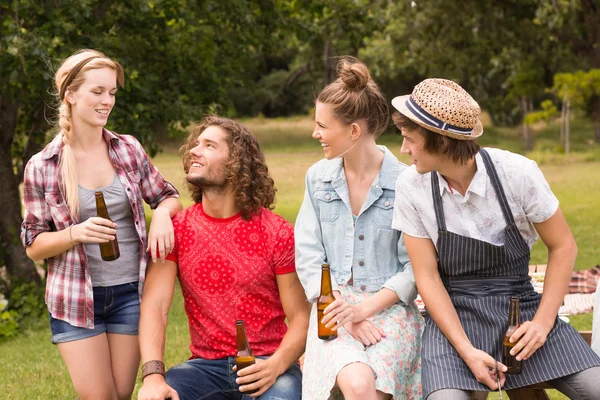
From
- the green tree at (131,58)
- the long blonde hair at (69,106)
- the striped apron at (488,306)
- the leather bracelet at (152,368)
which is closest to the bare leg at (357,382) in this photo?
the striped apron at (488,306)

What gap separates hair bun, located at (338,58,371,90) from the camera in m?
4.16

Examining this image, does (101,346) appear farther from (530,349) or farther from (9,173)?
(9,173)

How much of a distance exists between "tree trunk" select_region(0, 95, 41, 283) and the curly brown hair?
267 inches

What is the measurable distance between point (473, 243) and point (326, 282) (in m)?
0.70

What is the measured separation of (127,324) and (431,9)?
17.5 m

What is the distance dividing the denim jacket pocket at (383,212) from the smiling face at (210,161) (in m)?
0.75

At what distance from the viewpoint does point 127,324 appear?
427cm

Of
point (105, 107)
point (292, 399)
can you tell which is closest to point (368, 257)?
point (292, 399)

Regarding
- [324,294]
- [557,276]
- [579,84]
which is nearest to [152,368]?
[324,294]

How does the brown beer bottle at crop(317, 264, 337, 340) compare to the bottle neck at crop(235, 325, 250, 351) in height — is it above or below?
above

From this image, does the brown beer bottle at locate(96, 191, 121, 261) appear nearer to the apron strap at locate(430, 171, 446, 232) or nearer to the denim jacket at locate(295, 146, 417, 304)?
the denim jacket at locate(295, 146, 417, 304)

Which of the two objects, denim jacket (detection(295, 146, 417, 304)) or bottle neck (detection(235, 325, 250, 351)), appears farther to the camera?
denim jacket (detection(295, 146, 417, 304))

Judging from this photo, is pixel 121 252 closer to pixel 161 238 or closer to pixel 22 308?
pixel 161 238

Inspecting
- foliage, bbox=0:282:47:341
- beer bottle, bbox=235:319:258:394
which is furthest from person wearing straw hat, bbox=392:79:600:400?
foliage, bbox=0:282:47:341
